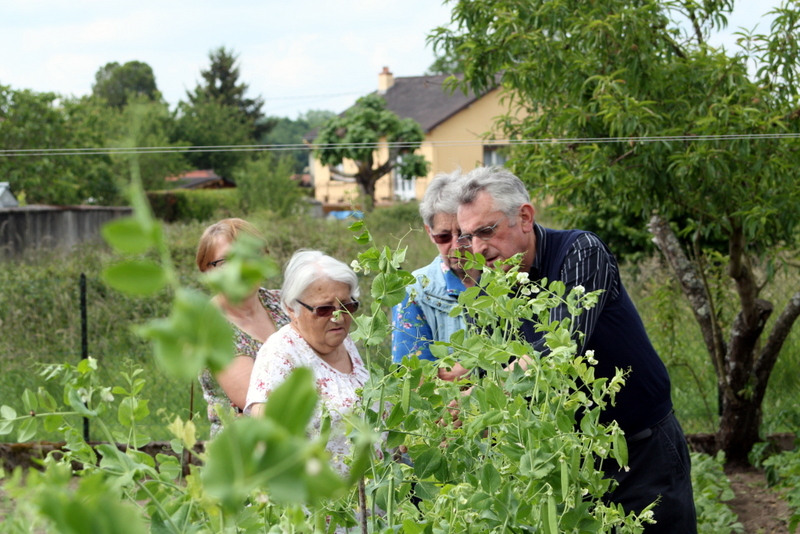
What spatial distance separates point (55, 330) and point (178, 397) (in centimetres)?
181

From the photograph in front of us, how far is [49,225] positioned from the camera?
17.0m

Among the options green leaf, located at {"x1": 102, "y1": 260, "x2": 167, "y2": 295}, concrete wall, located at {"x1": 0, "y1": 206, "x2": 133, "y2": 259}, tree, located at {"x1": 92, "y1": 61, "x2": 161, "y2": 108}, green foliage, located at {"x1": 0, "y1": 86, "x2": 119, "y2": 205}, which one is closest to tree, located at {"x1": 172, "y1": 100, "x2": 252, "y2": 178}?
green foliage, located at {"x1": 0, "y1": 86, "x2": 119, "y2": 205}

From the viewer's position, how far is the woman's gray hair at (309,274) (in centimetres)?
239

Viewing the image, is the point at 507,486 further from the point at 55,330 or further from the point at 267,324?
the point at 55,330

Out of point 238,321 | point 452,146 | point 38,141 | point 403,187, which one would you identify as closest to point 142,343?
point 238,321

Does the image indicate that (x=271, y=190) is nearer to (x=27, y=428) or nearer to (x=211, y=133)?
(x=211, y=133)

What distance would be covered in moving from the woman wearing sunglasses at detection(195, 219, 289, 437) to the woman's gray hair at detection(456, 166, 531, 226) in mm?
750

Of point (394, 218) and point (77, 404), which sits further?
point (394, 218)

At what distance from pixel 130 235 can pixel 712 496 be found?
4634 mm

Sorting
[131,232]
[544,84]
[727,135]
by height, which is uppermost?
[544,84]

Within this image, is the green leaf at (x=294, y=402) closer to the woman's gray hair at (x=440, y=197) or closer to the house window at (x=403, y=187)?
the woman's gray hair at (x=440, y=197)

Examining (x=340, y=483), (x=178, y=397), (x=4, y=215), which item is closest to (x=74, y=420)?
(x=178, y=397)

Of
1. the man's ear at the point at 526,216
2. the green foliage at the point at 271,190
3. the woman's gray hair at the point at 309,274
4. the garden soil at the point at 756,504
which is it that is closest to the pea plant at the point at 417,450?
the man's ear at the point at 526,216

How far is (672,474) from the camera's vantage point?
2393 millimetres
